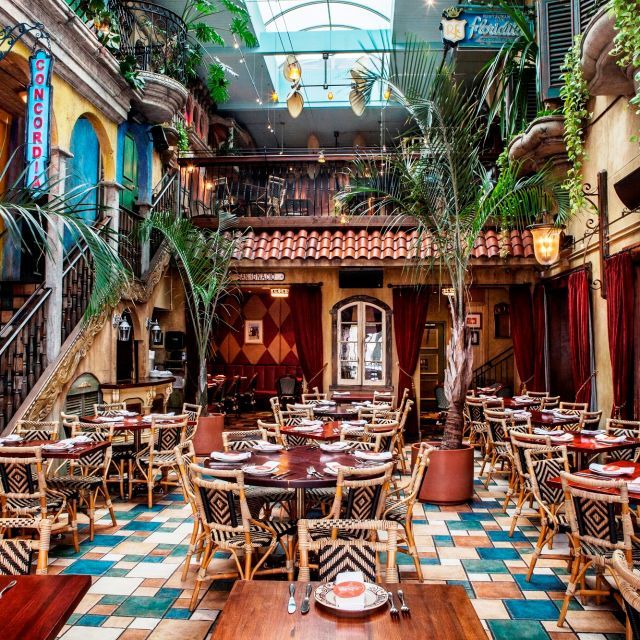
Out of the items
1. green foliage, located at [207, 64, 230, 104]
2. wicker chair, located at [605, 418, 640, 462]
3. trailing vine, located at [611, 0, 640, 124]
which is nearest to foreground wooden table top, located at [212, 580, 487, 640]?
wicker chair, located at [605, 418, 640, 462]

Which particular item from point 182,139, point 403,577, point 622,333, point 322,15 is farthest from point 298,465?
point 322,15

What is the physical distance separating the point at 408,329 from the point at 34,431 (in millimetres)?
6723

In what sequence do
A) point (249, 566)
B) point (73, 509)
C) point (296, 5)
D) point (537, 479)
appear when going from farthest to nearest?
point (296, 5)
point (73, 509)
point (537, 479)
point (249, 566)

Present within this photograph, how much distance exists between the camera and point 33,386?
690 cm

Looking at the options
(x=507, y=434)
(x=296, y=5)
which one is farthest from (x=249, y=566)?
(x=296, y=5)

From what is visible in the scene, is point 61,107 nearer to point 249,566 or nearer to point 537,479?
point 249,566

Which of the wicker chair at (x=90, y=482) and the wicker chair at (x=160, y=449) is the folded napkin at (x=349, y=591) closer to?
the wicker chair at (x=90, y=482)

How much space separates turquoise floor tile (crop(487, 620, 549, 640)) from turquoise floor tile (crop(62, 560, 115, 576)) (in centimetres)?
281

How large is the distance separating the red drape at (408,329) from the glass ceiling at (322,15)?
606 cm

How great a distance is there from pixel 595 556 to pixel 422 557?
1628mm

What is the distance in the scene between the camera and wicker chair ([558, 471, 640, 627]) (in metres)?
3.44

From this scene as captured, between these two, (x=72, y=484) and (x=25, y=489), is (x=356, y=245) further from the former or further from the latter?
(x=25, y=489)

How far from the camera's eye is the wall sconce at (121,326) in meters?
8.90

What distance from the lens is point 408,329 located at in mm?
11000
